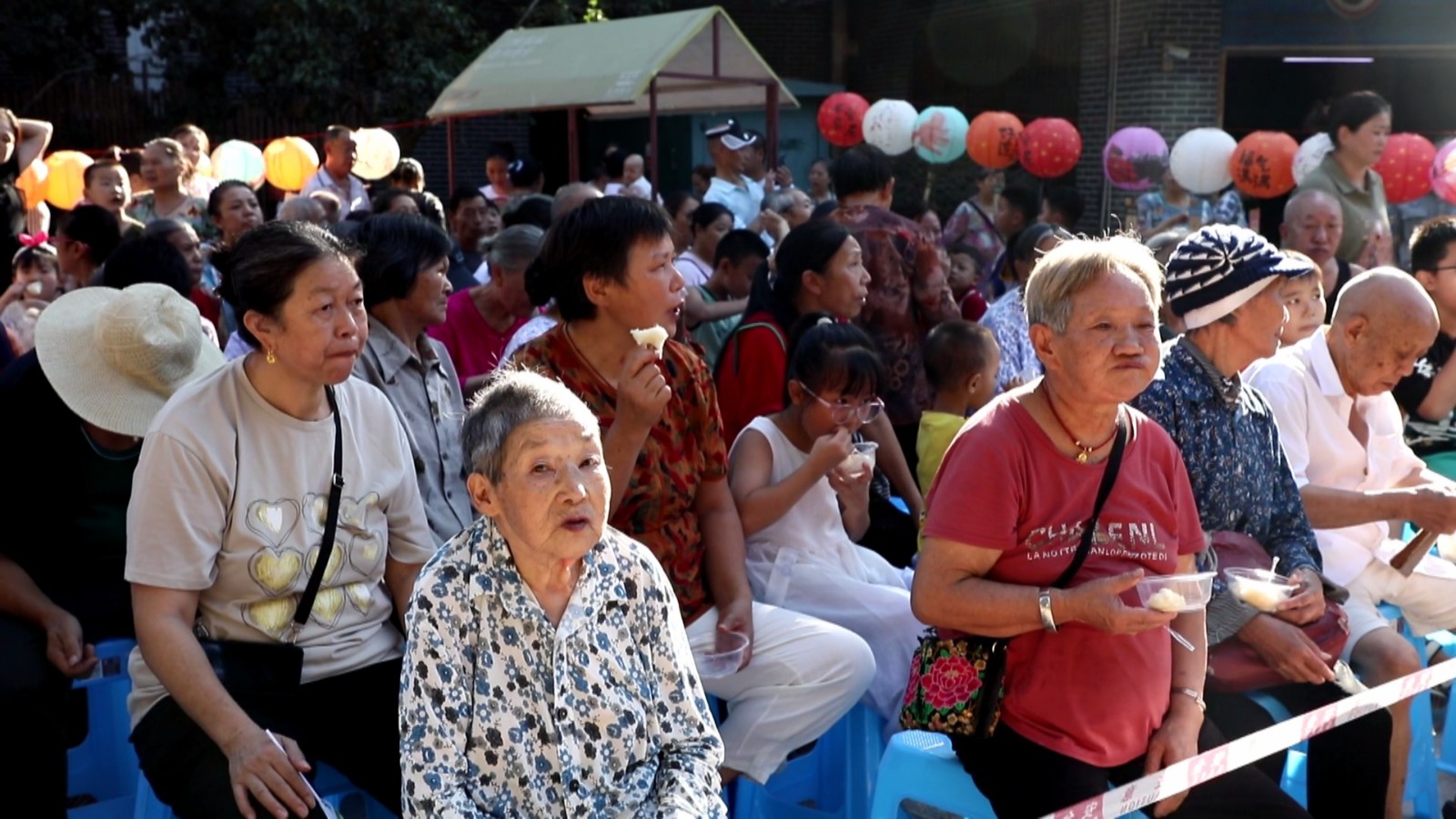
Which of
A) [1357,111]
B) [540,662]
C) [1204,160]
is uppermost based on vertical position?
[1357,111]

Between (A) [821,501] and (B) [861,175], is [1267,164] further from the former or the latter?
(A) [821,501]

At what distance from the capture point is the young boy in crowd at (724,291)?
242 inches

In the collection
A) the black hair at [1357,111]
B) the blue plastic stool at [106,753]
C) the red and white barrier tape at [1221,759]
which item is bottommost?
the blue plastic stool at [106,753]

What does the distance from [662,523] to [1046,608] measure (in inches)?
43.1

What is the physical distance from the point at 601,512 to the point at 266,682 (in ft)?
2.96

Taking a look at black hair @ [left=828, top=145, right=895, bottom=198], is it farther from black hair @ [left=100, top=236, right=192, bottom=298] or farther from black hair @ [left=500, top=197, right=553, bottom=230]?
black hair @ [left=100, top=236, right=192, bottom=298]

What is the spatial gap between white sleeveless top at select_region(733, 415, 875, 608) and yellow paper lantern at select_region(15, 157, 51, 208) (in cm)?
752

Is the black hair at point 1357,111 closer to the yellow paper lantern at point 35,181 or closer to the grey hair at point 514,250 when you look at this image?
the grey hair at point 514,250

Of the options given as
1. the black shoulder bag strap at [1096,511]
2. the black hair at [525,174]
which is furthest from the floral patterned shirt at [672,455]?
the black hair at [525,174]

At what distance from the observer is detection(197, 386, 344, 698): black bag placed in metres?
2.75

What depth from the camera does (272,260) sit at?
9.50ft

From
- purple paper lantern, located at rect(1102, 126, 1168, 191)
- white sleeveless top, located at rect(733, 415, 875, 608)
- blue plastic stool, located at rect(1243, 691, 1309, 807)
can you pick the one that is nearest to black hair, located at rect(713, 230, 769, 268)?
white sleeveless top, located at rect(733, 415, 875, 608)

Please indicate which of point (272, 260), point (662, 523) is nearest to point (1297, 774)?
point (662, 523)

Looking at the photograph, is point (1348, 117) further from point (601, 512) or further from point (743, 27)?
point (743, 27)
